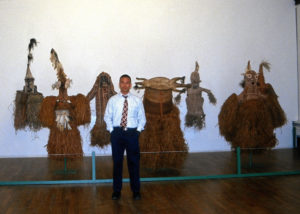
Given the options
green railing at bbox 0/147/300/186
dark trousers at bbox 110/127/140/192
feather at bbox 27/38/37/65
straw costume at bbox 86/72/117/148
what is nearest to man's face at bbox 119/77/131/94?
dark trousers at bbox 110/127/140/192

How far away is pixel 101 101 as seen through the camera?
4.74 m

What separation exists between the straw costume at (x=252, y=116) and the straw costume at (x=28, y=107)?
2388 millimetres

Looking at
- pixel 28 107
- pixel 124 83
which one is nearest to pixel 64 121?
pixel 28 107

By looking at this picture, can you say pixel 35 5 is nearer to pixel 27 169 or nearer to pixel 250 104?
pixel 27 169

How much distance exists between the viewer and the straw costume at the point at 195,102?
16.6 feet

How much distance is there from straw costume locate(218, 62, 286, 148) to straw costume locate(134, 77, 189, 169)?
66 centimetres

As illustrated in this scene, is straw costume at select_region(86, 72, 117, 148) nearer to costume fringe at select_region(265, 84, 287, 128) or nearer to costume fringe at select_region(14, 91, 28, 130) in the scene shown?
costume fringe at select_region(14, 91, 28, 130)

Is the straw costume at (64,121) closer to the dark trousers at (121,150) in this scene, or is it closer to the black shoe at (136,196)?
the dark trousers at (121,150)

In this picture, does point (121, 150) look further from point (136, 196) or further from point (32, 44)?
point (32, 44)

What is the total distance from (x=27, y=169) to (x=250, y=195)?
257 cm

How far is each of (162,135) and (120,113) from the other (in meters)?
0.97

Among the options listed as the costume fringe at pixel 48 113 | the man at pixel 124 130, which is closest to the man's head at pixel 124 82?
the man at pixel 124 130

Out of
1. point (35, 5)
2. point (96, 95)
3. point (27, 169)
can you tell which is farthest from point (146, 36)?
point (27, 169)

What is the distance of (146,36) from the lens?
200 inches
